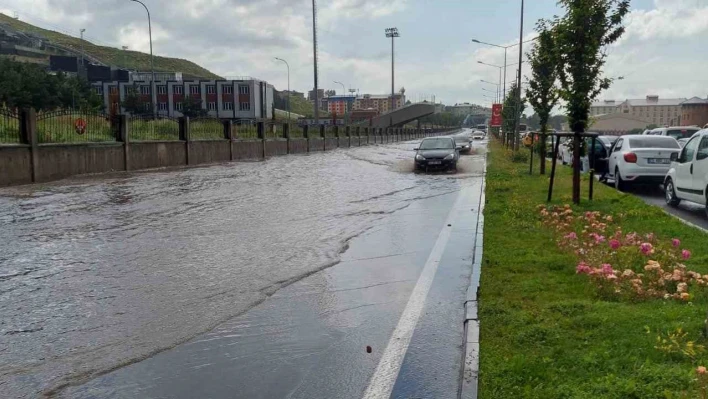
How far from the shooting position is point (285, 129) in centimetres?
4484

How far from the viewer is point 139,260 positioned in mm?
8430

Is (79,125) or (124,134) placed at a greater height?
(79,125)

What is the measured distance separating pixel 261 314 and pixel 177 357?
126cm

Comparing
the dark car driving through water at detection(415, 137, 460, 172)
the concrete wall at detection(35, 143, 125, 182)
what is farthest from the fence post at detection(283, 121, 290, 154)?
the concrete wall at detection(35, 143, 125, 182)

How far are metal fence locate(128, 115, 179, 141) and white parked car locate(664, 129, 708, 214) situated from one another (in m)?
19.5

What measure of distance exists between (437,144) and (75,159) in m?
14.7

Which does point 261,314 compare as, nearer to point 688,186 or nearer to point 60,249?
point 60,249

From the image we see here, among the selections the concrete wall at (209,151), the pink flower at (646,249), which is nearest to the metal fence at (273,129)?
the concrete wall at (209,151)

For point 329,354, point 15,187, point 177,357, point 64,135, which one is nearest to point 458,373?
point 329,354

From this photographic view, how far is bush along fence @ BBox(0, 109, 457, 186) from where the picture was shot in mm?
19047

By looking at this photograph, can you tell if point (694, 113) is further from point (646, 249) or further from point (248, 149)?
point (646, 249)

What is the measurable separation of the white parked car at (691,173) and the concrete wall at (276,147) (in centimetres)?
2891

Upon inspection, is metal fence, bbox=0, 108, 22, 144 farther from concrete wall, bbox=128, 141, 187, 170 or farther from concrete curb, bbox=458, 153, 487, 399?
concrete curb, bbox=458, 153, 487, 399

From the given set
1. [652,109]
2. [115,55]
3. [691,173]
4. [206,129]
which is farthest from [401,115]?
[691,173]
